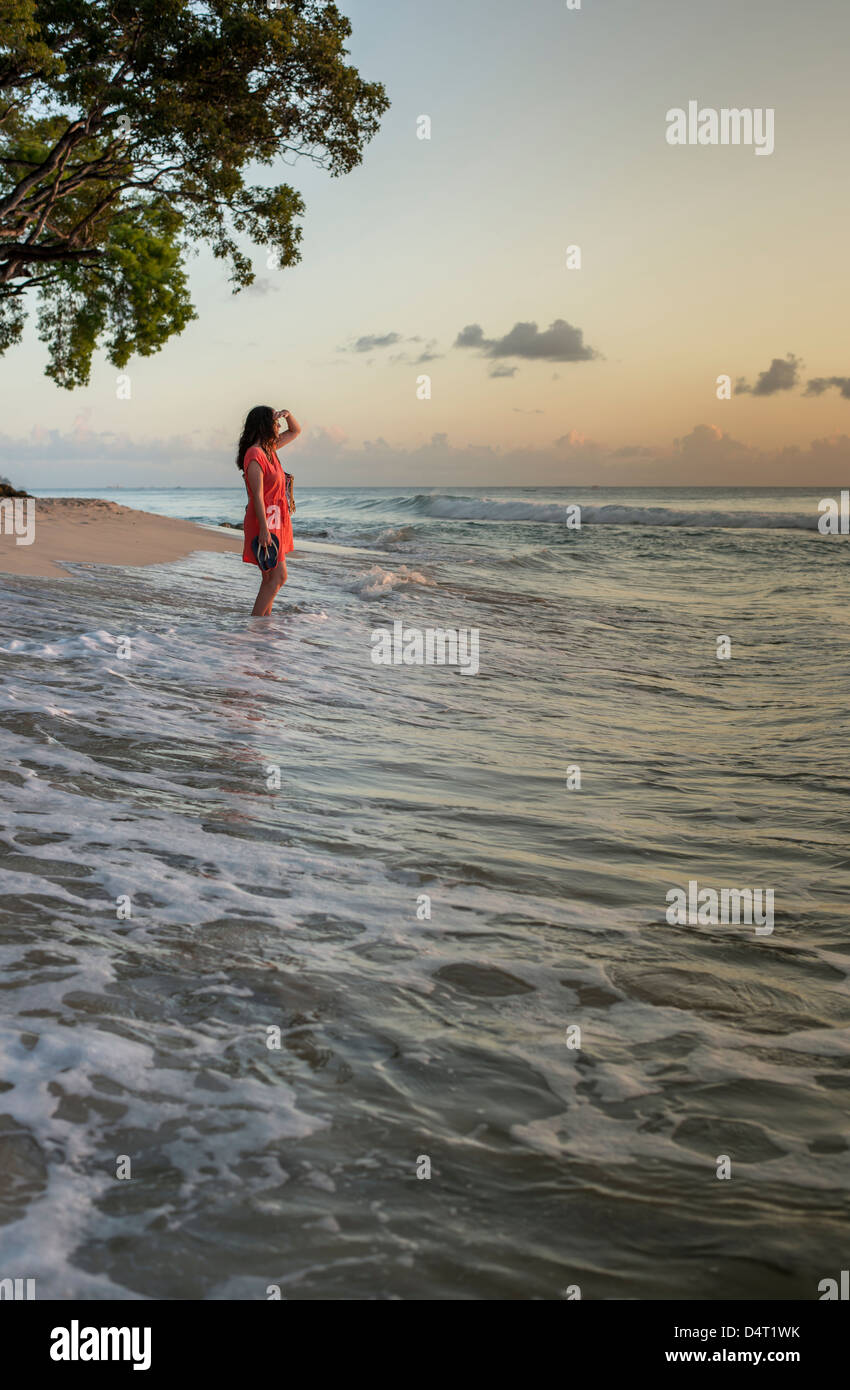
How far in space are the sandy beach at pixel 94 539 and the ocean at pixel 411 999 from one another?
703 cm

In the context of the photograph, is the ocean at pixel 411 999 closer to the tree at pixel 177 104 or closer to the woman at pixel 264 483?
the woman at pixel 264 483

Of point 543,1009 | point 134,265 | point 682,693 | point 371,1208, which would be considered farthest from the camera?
point 134,265

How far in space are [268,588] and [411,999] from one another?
747 centimetres

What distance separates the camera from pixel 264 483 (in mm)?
8805

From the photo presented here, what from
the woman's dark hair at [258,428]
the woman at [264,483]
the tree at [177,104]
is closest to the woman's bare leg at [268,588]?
the woman at [264,483]

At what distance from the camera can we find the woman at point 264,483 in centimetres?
874

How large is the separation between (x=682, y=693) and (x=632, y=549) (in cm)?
2002

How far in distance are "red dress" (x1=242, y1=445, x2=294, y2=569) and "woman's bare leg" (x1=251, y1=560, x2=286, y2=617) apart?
11.2 inches

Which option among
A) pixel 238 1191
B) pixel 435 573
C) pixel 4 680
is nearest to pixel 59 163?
pixel 435 573

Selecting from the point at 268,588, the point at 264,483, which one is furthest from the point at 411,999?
the point at 268,588

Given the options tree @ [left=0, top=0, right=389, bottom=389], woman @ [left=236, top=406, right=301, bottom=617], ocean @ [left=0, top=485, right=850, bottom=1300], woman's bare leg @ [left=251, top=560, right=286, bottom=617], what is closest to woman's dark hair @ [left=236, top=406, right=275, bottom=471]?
woman @ [left=236, top=406, right=301, bottom=617]

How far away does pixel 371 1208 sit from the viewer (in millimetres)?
1875
